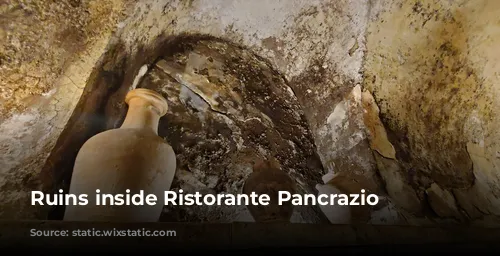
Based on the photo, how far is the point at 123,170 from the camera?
2.19 metres

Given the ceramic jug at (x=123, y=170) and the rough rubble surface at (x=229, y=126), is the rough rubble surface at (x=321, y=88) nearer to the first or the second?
the rough rubble surface at (x=229, y=126)

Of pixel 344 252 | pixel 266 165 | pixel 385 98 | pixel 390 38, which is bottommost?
pixel 344 252

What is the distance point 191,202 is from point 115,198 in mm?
1016

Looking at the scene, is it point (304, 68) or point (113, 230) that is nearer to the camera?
point (113, 230)

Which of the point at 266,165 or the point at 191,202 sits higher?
the point at 266,165

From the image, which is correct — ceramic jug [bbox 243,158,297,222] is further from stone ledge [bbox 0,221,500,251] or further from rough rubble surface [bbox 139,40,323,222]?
stone ledge [bbox 0,221,500,251]

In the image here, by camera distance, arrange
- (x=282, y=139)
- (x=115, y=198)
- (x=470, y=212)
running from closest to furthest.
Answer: (x=115, y=198) < (x=470, y=212) < (x=282, y=139)

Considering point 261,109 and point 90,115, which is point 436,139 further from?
point 90,115

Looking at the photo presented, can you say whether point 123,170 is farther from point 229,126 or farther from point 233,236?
point 229,126

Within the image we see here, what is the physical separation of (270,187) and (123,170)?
3.74 feet

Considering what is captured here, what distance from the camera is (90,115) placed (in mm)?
2518

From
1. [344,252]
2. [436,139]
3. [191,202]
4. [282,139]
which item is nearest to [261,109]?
[282,139]

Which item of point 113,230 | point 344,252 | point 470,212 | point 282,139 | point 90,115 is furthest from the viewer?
point 282,139

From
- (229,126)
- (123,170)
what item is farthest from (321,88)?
(123,170)
